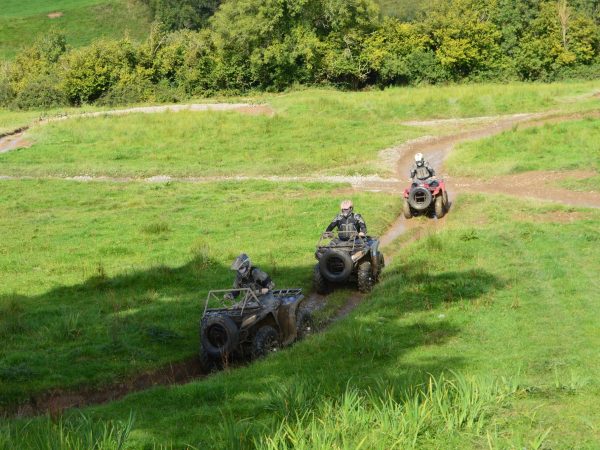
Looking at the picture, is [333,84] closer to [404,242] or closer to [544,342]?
[404,242]

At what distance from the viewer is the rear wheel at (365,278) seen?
16828 millimetres

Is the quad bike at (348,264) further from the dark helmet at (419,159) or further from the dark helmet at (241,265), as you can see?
the dark helmet at (419,159)

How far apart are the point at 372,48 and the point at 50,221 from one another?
3949 cm

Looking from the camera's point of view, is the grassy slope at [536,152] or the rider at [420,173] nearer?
the rider at [420,173]

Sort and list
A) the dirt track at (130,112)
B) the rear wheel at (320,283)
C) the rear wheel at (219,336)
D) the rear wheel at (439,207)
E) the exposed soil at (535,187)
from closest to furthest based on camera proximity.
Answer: the rear wheel at (219,336)
the rear wheel at (320,283)
the rear wheel at (439,207)
the exposed soil at (535,187)
the dirt track at (130,112)

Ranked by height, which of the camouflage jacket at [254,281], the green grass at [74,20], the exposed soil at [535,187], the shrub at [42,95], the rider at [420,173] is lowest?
the exposed soil at [535,187]

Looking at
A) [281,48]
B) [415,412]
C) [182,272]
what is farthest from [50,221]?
[281,48]

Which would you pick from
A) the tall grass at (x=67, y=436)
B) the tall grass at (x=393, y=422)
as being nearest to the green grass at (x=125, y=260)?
the tall grass at (x=67, y=436)

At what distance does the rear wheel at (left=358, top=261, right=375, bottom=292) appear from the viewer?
55.2 feet

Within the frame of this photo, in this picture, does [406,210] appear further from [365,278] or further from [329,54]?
[329,54]

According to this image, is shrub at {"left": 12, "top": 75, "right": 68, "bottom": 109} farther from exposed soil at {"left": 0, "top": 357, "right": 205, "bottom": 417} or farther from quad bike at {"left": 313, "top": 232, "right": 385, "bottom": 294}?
exposed soil at {"left": 0, "top": 357, "right": 205, "bottom": 417}

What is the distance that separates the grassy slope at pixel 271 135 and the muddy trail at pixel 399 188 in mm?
1228

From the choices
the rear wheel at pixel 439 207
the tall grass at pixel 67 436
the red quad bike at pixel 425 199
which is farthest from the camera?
the rear wheel at pixel 439 207

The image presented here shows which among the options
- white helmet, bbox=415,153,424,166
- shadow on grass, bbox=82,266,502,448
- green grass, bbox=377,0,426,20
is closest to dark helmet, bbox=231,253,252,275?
shadow on grass, bbox=82,266,502,448
